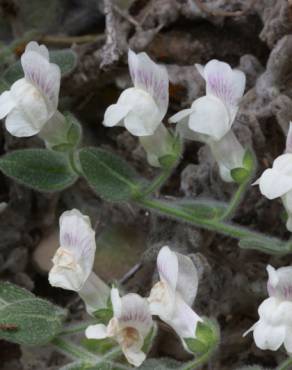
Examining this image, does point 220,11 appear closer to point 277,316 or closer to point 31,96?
point 31,96

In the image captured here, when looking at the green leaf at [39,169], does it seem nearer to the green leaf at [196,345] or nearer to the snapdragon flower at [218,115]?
the snapdragon flower at [218,115]

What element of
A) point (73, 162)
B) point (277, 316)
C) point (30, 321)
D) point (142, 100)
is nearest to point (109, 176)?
point (73, 162)

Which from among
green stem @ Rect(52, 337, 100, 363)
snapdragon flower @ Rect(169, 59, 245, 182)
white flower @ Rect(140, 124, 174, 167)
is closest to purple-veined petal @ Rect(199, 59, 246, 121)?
snapdragon flower @ Rect(169, 59, 245, 182)

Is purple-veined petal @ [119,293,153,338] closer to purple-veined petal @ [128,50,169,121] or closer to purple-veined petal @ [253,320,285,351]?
purple-veined petal @ [253,320,285,351]

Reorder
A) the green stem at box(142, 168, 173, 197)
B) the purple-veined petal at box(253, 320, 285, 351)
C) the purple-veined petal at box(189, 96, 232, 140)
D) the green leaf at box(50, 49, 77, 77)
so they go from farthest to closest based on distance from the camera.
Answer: the green leaf at box(50, 49, 77, 77), the green stem at box(142, 168, 173, 197), the purple-veined petal at box(189, 96, 232, 140), the purple-veined petal at box(253, 320, 285, 351)

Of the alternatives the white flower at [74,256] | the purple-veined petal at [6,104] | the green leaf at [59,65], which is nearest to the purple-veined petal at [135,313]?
the white flower at [74,256]

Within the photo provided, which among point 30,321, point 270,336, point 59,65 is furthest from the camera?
point 59,65
